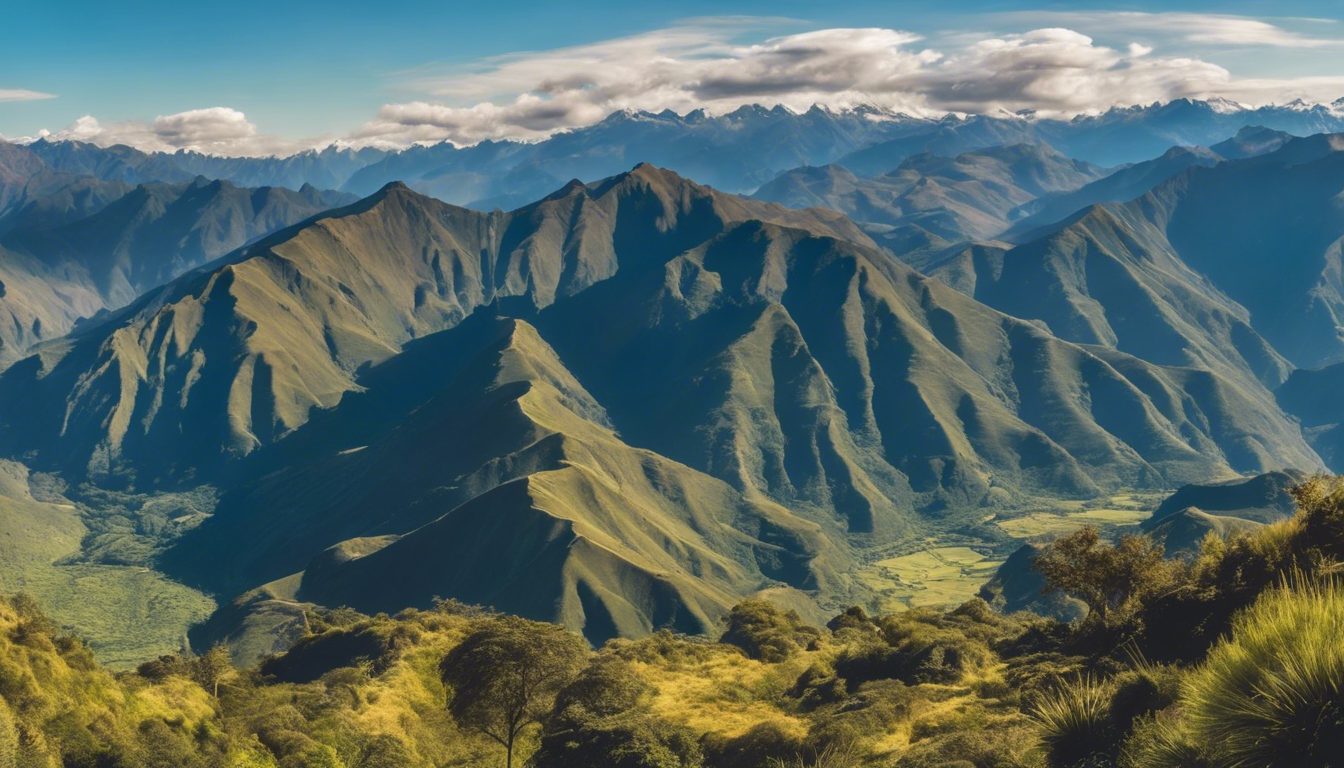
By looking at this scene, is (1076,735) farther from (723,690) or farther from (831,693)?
(723,690)

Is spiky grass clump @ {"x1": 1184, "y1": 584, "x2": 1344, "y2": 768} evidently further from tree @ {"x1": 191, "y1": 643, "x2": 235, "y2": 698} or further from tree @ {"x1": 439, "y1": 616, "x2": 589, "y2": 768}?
tree @ {"x1": 191, "y1": 643, "x2": 235, "y2": 698}

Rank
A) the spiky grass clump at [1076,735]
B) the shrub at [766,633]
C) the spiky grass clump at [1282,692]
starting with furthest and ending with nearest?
1. the shrub at [766,633]
2. the spiky grass clump at [1076,735]
3. the spiky grass clump at [1282,692]

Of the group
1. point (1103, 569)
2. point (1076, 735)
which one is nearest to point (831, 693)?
point (1103, 569)

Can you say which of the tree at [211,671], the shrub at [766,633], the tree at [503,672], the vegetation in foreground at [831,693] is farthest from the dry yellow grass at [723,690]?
the tree at [211,671]

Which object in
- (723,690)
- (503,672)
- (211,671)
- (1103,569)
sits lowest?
(211,671)

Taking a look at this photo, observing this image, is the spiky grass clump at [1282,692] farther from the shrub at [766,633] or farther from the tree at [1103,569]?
the shrub at [766,633]

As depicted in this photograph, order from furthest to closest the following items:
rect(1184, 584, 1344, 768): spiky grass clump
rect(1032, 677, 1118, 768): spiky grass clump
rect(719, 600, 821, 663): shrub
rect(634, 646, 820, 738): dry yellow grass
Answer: rect(719, 600, 821, 663): shrub, rect(634, 646, 820, 738): dry yellow grass, rect(1032, 677, 1118, 768): spiky grass clump, rect(1184, 584, 1344, 768): spiky grass clump

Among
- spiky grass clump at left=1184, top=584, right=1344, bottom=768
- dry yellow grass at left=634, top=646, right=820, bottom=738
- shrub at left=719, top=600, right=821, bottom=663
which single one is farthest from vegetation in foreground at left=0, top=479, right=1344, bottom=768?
shrub at left=719, top=600, right=821, bottom=663
